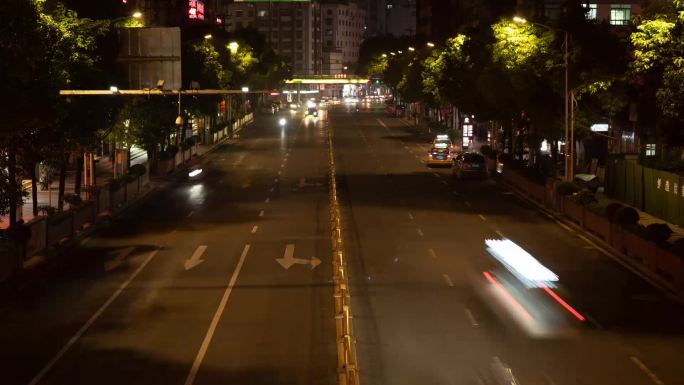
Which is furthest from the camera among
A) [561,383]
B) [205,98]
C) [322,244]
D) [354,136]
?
[354,136]

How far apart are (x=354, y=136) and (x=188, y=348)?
283ft

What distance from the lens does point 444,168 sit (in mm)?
71812

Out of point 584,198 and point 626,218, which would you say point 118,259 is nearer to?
point 626,218

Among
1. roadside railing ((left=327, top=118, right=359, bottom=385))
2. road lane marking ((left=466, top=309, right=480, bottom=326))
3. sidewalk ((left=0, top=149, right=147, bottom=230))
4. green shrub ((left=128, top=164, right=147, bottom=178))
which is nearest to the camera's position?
roadside railing ((left=327, top=118, right=359, bottom=385))

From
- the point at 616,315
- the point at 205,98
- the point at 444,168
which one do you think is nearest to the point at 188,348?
the point at 616,315

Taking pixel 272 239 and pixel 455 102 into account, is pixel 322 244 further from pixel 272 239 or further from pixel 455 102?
pixel 455 102

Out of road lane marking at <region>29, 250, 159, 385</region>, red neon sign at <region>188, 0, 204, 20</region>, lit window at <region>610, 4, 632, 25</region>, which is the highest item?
red neon sign at <region>188, 0, 204, 20</region>

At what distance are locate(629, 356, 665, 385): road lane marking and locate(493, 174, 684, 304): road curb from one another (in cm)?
666

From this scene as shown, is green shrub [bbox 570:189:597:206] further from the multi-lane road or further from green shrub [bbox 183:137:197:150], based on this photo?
green shrub [bbox 183:137:197:150]

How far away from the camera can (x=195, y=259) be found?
109ft

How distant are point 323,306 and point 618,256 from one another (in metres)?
12.6

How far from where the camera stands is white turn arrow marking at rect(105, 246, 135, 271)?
32.2 meters

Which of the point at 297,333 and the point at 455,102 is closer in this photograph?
the point at 297,333

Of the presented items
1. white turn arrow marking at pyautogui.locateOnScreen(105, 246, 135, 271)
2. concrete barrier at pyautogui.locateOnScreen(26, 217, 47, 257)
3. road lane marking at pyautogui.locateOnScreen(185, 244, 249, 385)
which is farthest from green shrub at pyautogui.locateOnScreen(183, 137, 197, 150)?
road lane marking at pyautogui.locateOnScreen(185, 244, 249, 385)
